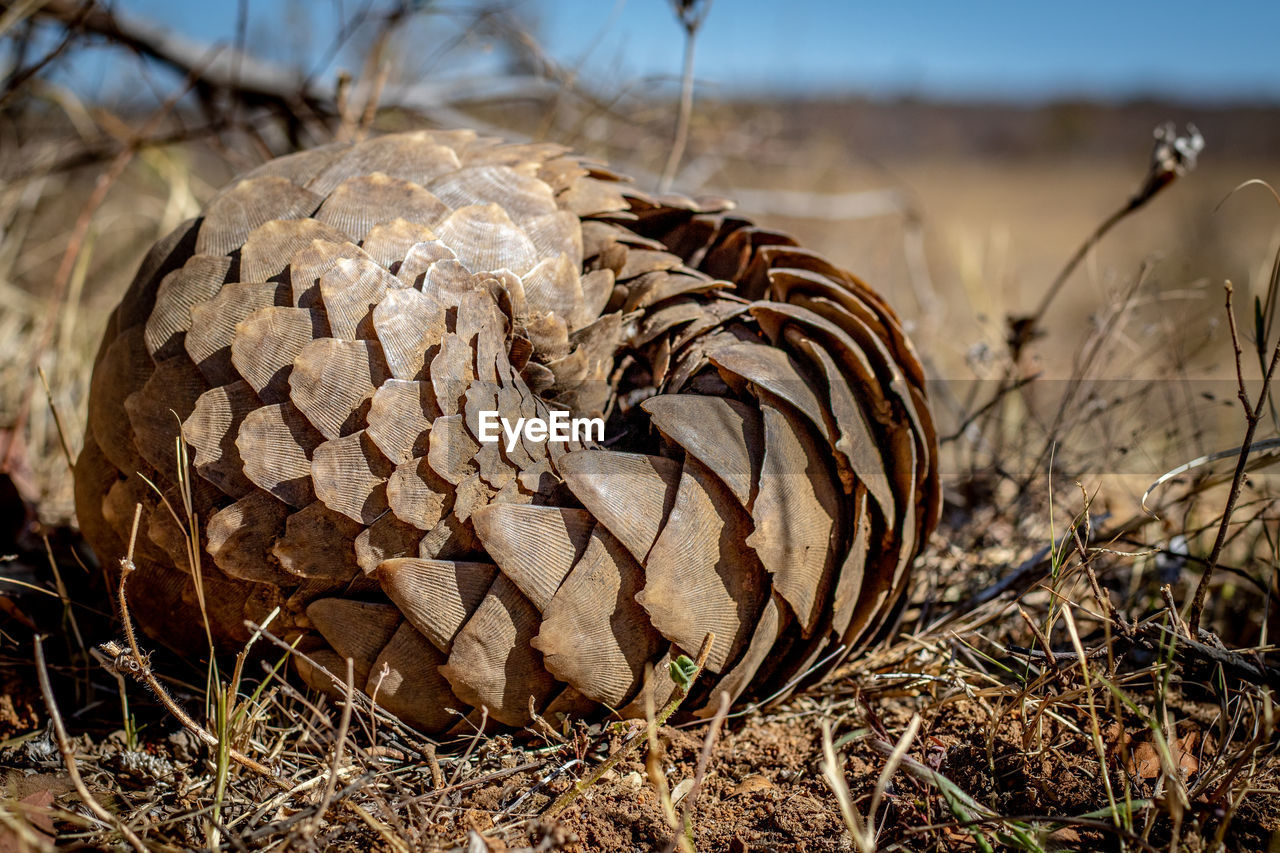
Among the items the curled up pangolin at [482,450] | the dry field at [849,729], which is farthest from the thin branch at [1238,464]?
the curled up pangolin at [482,450]

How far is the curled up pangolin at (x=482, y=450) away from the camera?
3.57ft

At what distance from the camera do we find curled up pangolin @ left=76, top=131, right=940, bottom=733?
1.09 m

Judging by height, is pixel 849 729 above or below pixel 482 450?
below

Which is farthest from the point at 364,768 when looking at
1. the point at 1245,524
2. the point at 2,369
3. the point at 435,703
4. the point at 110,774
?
the point at 2,369

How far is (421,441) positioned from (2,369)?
201 centimetres

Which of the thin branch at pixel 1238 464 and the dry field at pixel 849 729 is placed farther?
the thin branch at pixel 1238 464

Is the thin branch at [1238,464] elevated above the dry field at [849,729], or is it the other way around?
the thin branch at [1238,464]

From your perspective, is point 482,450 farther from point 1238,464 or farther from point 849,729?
point 1238,464

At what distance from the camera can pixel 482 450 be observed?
3.67ft

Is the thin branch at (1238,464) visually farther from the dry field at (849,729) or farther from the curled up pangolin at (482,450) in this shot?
the curled up pangolin at (482,450)

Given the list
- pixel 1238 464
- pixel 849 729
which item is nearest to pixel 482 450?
pixel 849 729

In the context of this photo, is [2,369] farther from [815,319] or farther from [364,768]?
[815,319]

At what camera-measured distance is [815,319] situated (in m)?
1.25

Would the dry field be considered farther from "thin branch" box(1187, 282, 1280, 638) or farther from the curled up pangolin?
the curled up pangolin
